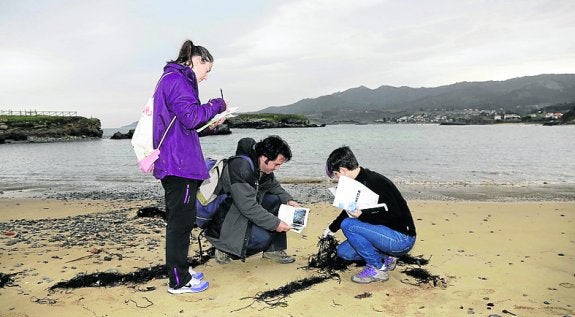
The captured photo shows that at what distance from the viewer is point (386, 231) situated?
443cm

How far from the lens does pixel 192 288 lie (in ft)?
13.7

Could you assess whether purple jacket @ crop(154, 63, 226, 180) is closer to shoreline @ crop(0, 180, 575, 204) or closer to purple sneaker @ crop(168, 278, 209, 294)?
purple sneaker @ crop(168, 278, 209, 294)

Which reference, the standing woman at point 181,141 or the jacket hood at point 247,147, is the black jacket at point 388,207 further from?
the standing woman at point 181,141

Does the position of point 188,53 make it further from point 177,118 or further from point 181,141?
point 181,141

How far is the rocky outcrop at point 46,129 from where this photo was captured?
77688 millimetres

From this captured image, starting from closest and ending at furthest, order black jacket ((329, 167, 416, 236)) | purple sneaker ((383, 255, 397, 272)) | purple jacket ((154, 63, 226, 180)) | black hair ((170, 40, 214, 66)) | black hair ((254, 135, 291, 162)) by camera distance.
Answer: purple jacket ((154, 63, 226, 180)) < black hair ((170, 40, 214, 66)) < black jacket ((329, 167, 416, 236)) < black hair ((254, 135, 291, 162)) < purple sneaker ((383, 255, 397, 272))

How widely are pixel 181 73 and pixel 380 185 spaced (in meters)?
2.23

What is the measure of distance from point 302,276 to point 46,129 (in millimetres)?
93045

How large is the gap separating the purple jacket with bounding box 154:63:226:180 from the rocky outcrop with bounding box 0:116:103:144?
281ft

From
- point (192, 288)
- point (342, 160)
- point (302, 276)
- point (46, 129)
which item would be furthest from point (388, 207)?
point (46, 129)

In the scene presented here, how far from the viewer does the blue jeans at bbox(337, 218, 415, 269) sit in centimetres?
442

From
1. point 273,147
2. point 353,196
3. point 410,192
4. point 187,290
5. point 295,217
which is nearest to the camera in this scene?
point 187,290

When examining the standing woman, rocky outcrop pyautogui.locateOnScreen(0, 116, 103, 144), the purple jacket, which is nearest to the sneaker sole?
the standing woman

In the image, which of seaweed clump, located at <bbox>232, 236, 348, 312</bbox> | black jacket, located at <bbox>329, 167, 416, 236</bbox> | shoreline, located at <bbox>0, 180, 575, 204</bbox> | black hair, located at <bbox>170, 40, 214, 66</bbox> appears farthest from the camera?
shoreline, located at <bbox>0, 180, 575, 204</bbox>
